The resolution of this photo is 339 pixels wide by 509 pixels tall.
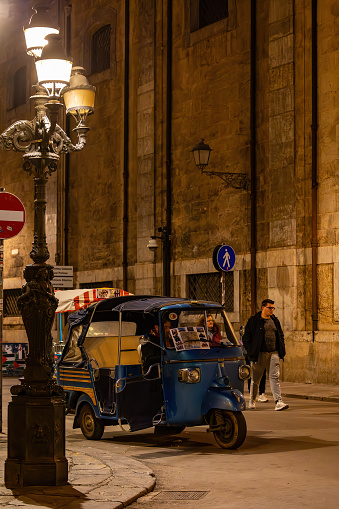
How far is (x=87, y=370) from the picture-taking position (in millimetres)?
12422

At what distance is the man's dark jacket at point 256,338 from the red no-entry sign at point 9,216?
15.8 ft

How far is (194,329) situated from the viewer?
11.5 m

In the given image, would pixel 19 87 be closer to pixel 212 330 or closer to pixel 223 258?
pixel 223 258

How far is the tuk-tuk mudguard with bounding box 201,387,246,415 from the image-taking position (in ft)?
35.3

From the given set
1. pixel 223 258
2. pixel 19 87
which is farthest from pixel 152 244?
pixel 19 87

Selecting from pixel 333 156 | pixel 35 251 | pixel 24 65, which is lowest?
pixel 35 251

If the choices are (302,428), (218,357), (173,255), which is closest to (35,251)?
(218,357)

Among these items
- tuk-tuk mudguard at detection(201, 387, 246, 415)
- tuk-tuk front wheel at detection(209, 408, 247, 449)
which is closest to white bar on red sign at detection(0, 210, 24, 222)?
tuk-tuk mudguard at detection(201, 387, 246, 415)

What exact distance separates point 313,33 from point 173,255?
25.7 ft

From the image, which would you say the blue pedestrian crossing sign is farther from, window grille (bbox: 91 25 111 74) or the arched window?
the arched window

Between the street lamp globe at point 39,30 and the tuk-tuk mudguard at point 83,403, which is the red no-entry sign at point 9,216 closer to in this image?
the tuk-tuk mudguard at point 83,403

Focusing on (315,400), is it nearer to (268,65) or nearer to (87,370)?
(87,370)

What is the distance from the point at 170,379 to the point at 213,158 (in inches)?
575

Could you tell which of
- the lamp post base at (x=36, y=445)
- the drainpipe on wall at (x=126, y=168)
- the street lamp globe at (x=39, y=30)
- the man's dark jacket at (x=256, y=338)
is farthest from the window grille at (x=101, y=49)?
the lamp post base at (x=36, y=445)
